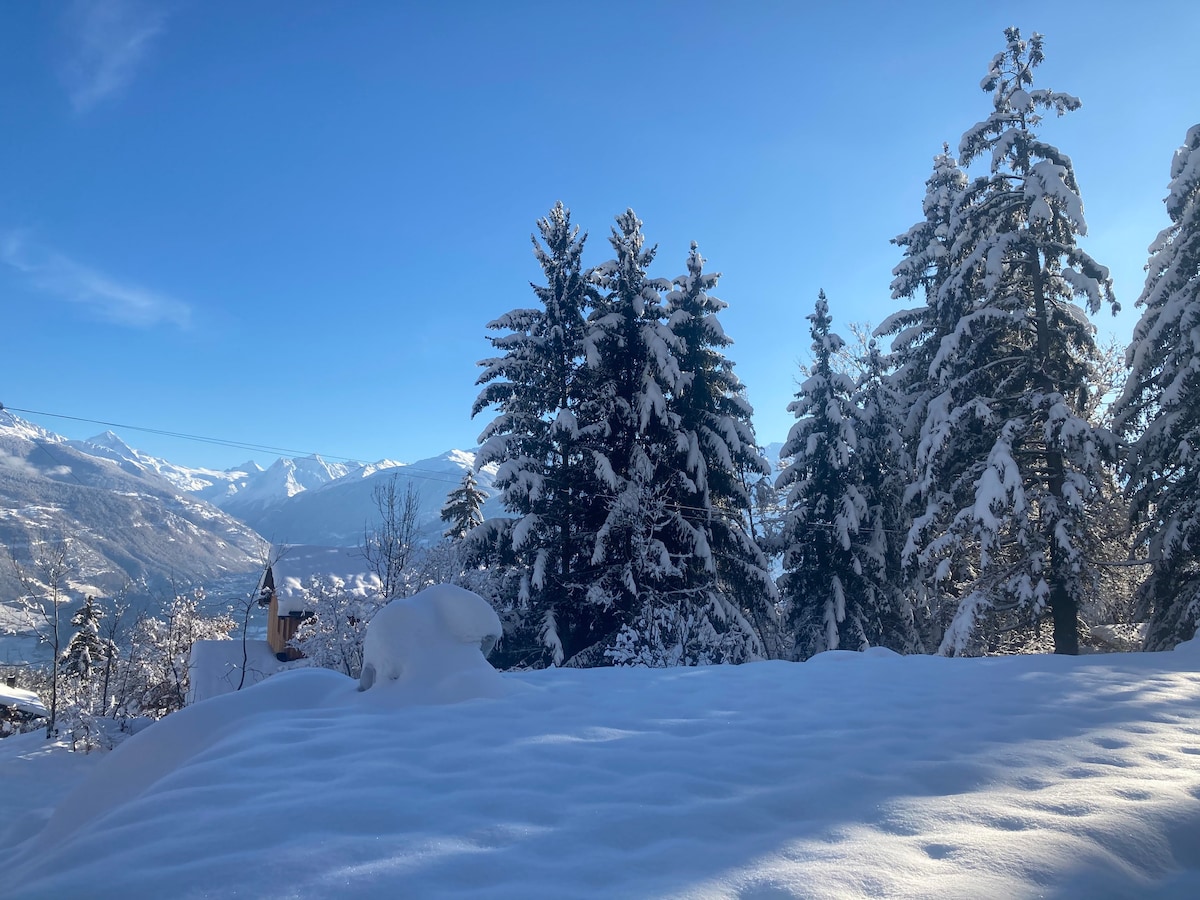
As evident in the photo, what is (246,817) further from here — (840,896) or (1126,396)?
(1126,396)

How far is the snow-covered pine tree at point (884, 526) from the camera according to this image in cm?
1820

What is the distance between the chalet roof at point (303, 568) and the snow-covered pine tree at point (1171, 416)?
2182 cm

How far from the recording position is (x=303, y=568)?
29.6m

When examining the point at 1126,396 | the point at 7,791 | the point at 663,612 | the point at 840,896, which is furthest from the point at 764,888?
the point at 1126,396

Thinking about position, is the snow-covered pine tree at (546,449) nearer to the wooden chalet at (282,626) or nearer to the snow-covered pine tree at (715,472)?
the snow-covered pine tree at (715,472)

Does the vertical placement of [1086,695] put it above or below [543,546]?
below

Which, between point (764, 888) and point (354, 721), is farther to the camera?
point (354, 721)

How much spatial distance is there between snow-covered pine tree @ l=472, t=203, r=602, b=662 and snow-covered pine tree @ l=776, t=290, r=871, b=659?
615cm

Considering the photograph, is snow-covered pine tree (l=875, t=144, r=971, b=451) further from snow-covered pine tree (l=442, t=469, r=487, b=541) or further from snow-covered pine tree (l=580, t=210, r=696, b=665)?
snow-covered pine tree (l=442, t=469, r=487, b=541)

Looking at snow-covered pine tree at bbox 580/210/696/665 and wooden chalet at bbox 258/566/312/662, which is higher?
snow-covered pine tree at bbox 580/210/696/665

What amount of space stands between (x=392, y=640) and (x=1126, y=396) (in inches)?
581

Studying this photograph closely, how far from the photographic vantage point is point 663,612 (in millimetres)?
14875

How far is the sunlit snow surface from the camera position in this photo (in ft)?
7.64

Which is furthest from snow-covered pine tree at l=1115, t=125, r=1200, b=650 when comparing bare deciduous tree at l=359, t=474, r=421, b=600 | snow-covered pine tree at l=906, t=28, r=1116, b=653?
bare deciduous tree at l=359, t=474, r=421, b=600
